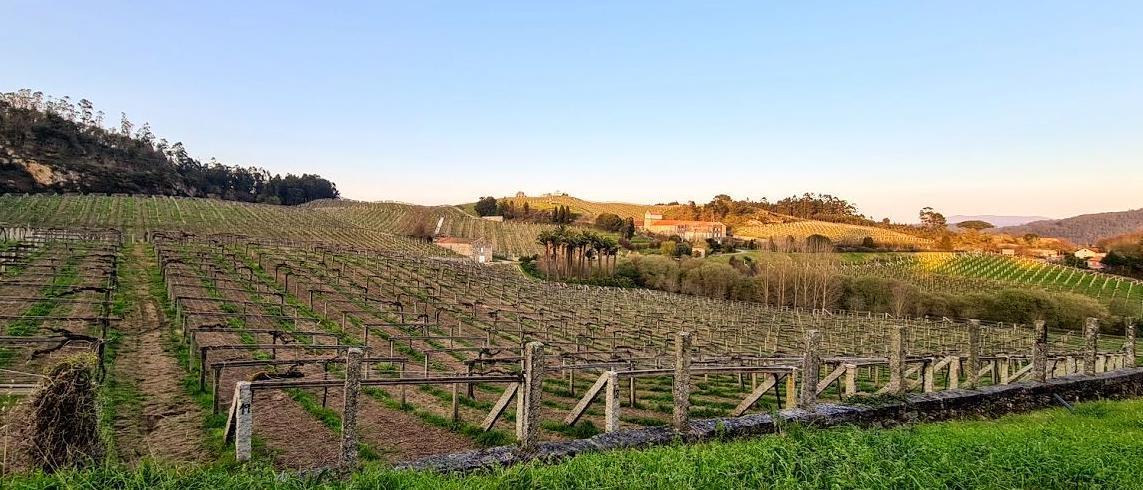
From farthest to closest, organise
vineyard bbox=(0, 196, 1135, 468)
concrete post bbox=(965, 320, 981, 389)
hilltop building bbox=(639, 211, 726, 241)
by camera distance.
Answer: hilltop building bbox=(639, 211, 726, 241)
concrete post bbox=(965, 320, 981, 389)
vineyard bbox=(0, 196, 1135, 468)

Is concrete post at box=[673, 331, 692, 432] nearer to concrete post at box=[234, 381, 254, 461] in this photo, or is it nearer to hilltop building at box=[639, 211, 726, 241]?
concrete post at box=[234, 381, 254, 461]

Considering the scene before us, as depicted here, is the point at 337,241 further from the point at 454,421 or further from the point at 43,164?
the point at 454,421

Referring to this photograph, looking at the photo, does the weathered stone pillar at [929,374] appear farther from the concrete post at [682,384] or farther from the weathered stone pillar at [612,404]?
the weathered stone pillar at [612,404]

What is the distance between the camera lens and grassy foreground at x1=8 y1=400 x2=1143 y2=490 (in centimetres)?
484

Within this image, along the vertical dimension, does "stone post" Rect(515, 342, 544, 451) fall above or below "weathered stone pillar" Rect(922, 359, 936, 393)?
above

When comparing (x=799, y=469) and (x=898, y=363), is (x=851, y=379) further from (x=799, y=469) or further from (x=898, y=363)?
(x=799, y=469)

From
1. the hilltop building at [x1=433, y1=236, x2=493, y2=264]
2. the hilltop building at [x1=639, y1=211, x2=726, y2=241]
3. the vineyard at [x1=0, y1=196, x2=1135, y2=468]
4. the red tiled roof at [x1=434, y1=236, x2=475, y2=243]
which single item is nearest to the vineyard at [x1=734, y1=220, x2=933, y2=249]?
the hilltop building at [x1=639, y1=211, x2=726, y2=241]

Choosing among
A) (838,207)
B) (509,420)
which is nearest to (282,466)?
(509,420)

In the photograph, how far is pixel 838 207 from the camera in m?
164

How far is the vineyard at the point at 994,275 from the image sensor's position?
66.6 meters

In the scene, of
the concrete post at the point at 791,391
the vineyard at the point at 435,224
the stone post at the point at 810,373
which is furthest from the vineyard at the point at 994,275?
the stone post at the point at 810,373

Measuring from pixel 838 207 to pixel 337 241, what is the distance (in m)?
139

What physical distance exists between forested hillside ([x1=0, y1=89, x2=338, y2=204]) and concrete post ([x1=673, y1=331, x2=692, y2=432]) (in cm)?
10977

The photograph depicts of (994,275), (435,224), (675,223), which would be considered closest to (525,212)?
(435,224)
